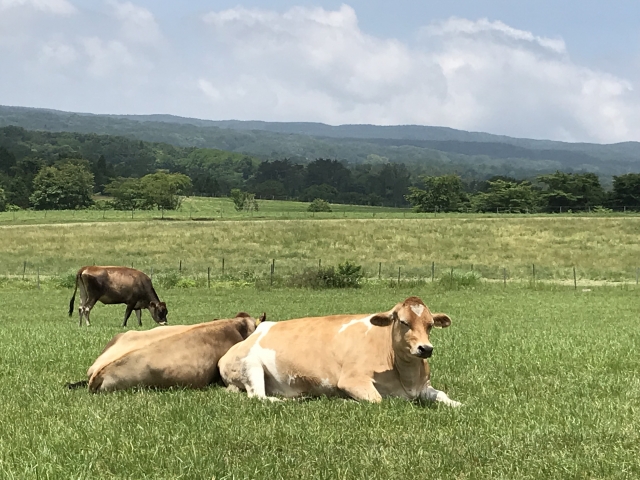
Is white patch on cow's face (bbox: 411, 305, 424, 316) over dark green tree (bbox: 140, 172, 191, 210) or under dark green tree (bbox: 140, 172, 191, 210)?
over

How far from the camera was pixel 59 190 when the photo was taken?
448 feet

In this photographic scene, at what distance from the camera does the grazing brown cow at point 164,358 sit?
8.26 meters

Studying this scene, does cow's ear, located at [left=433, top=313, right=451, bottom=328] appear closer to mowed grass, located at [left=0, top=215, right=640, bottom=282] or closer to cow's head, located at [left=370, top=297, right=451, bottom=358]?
cow's head, located at [left=370, top=297, right=451, bottom=358]

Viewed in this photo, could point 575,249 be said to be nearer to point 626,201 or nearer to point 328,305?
point 328,305

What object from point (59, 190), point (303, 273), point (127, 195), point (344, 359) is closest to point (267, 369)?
point (344, 359)

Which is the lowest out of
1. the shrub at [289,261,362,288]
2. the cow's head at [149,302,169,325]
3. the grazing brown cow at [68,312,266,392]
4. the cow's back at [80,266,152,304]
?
the shrub at [289,261,362,288]

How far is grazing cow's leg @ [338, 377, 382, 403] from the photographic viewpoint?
771cm

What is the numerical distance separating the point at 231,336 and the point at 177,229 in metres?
65.7

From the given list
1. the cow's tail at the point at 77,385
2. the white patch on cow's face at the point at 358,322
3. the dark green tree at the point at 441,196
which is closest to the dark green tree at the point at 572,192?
the dark green tree at the point at 441,196

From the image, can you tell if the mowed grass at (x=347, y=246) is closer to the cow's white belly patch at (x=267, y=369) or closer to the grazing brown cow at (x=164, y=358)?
the grazing brown cow at (x=164, y=358)

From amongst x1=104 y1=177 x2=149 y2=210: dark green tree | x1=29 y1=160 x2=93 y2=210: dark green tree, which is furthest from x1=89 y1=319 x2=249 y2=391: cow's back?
x1=29 y1=160 x2=93 y2=210: dark green tree

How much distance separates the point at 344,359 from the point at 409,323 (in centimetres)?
96

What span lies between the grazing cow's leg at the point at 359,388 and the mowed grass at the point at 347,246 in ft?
124

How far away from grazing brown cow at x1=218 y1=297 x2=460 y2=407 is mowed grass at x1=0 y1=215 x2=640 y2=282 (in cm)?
3739
